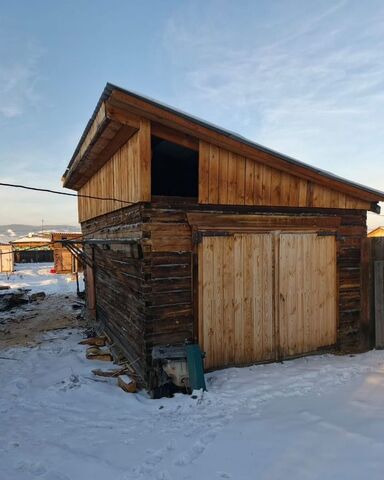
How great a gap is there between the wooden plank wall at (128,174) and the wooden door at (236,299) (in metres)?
1.49

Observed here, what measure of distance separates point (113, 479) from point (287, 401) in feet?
8.62

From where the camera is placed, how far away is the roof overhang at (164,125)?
16.5 ft

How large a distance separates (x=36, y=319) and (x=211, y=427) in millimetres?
10540

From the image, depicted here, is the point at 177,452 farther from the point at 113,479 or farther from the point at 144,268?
the point at 144,268

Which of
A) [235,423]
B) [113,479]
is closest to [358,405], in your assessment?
[235,423]

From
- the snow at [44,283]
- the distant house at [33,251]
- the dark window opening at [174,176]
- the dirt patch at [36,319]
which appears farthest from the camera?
the distant house at [33,251]

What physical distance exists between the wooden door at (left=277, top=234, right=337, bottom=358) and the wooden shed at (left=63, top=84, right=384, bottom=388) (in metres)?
0.02

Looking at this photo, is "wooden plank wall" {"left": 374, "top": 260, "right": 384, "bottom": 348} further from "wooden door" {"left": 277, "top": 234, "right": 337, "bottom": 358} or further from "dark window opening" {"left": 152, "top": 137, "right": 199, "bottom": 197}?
"dark window opening" {"left": 152, "top": 137, "right": 199, "bottom": 197}

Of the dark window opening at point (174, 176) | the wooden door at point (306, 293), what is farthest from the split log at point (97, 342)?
the wooden door at point (306, 293)

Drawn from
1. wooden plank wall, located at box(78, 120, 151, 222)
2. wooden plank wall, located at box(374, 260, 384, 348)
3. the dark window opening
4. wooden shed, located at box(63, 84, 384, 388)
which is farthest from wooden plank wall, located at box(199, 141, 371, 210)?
the dark window opening

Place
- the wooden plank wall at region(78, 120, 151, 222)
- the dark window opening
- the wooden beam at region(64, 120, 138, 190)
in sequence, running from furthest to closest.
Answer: the dark window opening → the wooden beam at region(64, 120, 138, 190) → the wooden plank wall at region(78, 120, 151, 222)

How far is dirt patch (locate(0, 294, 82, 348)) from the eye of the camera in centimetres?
1013

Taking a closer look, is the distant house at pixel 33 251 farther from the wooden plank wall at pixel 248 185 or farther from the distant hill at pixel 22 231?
the wooden plank wall at pixel 248 185

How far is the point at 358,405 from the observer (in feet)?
14.8
